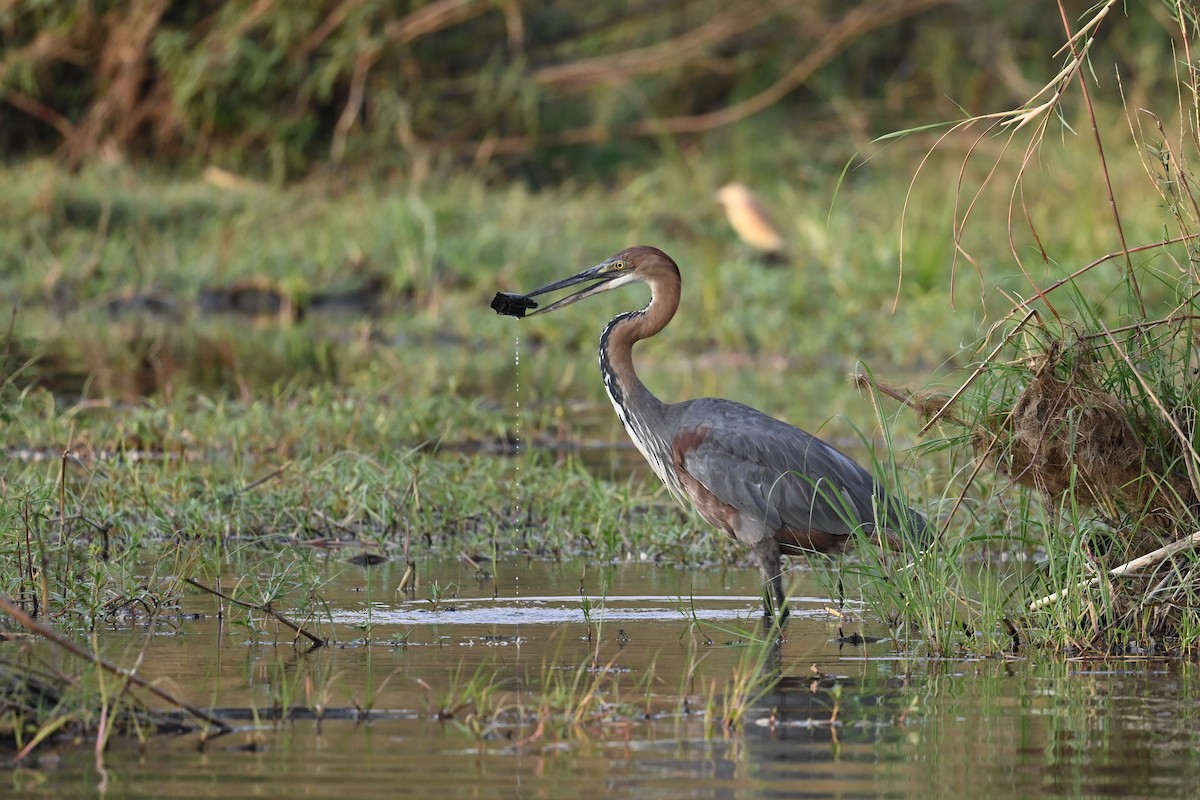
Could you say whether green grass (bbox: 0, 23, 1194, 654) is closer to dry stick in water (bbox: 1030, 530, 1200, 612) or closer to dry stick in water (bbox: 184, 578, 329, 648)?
dry stick in water (bbox: 1030, 530, 1200, 612)

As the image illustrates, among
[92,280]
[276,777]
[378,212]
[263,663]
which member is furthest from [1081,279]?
[276,777]

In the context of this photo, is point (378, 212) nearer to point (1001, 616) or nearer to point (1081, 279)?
point (1081, 279)

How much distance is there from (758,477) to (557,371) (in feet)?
23.7

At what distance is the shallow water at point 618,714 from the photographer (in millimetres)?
4188

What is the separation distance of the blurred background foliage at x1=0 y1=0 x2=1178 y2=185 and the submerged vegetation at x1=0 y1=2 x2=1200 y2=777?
0.11 m

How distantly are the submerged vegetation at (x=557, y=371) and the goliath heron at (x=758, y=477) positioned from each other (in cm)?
22

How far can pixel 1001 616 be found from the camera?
5.74 m

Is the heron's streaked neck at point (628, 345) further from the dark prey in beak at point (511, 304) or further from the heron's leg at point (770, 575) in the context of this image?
the heron's leg at point (770, 575)

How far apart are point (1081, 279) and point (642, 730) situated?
9.67m

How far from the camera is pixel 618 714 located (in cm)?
478

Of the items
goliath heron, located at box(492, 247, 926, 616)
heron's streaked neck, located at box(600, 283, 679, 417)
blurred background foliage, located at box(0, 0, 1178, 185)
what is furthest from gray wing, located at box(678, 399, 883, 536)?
blurred background foliage, located at box(0, 0, 1178, 185)

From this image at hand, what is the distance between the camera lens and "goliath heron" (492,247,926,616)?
22.0 ft

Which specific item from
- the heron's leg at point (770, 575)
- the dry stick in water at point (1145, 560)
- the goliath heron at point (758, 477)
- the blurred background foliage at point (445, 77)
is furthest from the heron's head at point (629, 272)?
the blurred background foliage at point (445, 77)

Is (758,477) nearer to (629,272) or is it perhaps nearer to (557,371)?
(629,272)
